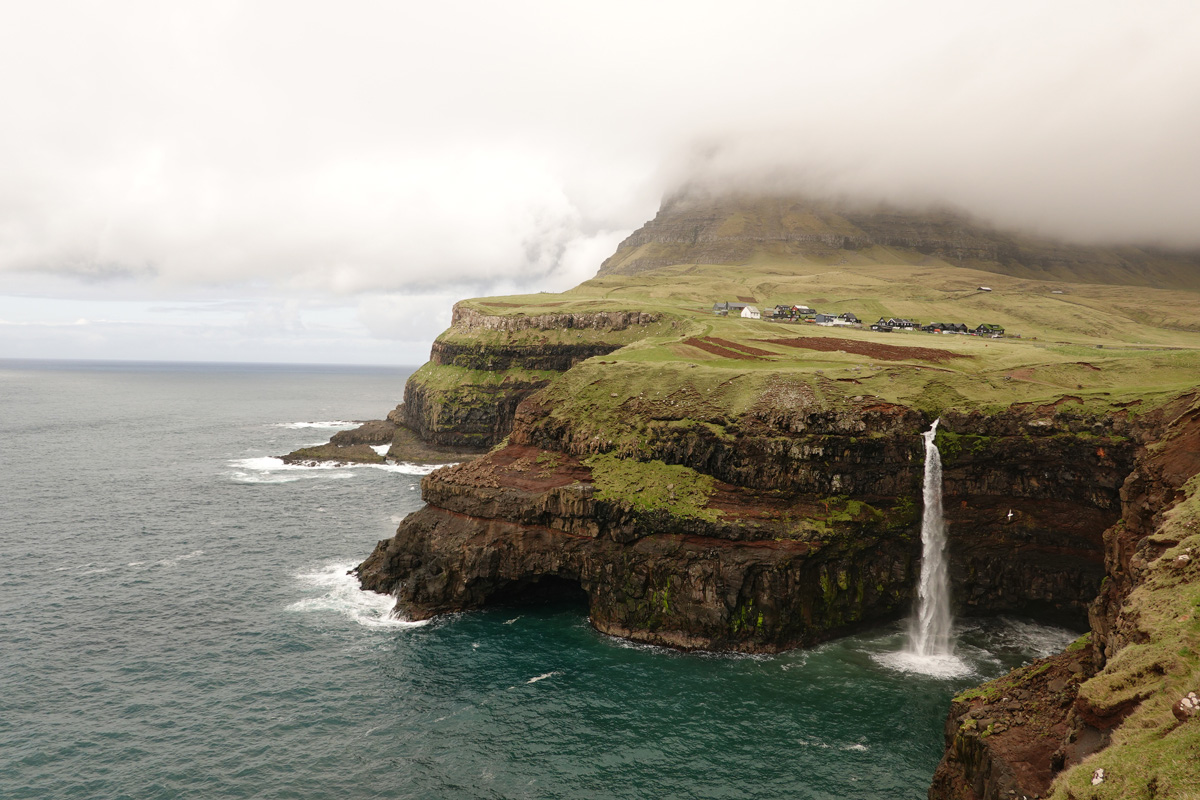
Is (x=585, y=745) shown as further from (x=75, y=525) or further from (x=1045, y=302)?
(x=1045, y=302)

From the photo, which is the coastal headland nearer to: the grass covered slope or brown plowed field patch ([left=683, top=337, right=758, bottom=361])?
the grass covered slope

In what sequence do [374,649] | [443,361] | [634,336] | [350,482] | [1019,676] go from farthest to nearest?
[443,361] < [634,336] < [350,482] < [374,649] < [1019,676]

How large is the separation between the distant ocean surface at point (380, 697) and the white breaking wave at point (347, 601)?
0.89 ft

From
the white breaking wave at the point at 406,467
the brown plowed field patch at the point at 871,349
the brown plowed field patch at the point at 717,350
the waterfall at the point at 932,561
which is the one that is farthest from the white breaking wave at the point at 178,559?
the brown plowed field patch at the point at 871,349

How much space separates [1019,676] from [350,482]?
357ft

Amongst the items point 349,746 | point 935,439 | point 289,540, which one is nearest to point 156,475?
point 289,540

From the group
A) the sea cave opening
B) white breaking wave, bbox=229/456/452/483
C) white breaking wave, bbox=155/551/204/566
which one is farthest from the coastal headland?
white breaking wave, bbox=229/456/452/483

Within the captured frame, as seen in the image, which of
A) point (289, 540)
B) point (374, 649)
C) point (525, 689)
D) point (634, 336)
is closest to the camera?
point (525, 689)

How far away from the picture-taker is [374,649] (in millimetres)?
57219

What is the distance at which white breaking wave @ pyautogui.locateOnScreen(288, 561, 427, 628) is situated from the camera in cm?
6338

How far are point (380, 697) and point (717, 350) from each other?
6302 centimetres

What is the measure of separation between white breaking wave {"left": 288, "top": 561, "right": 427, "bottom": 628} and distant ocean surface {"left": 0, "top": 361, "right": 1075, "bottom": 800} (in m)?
0.27

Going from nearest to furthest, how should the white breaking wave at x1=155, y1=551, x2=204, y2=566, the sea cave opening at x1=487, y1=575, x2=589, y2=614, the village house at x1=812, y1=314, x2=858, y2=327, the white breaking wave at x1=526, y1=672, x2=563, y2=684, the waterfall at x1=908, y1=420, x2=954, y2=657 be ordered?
the white breaking wave at x1=526, y1=672, x2=563, y2=684 < the waterfall at x1=908, y1=420, x2=954, y2=657 < the sea cave opening at x1=487, y1=575, x2=589, y2=614 < the white breaking wave at x1=155, y1=551, x2=204, y2=566 < the village house at x1=812, y1=314, x2=858, y2=327

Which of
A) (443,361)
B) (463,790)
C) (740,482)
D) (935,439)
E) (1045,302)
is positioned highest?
(1045,302)
